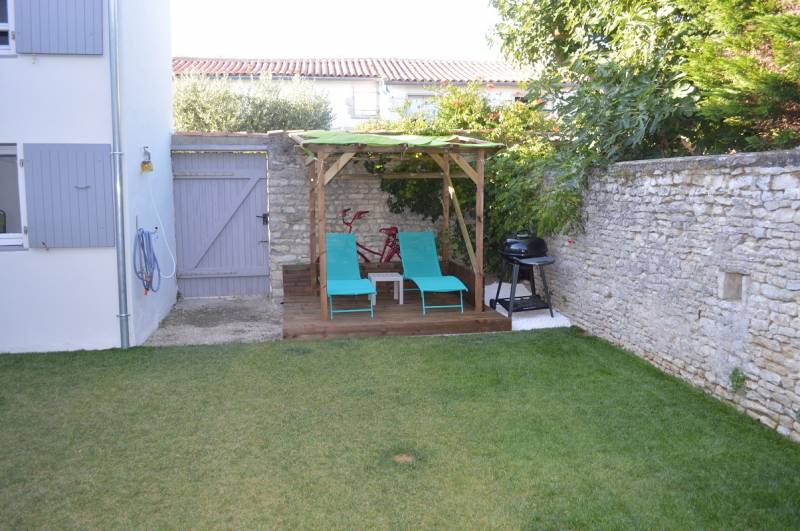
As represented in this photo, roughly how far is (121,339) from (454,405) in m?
3.78

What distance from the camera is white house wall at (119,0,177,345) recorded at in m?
6.96

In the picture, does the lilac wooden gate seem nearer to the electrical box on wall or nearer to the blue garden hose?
the electrical box on wall

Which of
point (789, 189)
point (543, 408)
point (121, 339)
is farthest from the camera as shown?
point (121, 339)

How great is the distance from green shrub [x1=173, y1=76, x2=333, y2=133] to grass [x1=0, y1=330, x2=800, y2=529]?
8245 millimetres

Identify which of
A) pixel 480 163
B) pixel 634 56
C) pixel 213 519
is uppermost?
pixel 634 56

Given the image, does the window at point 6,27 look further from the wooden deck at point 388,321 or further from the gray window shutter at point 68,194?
the wooden deck at point 388,321

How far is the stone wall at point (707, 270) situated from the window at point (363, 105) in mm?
11482

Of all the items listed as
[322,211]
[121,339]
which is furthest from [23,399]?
[322,211]

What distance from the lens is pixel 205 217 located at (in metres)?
9.66

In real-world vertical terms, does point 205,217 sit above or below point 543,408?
above

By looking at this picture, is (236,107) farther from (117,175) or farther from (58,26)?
(117,175)

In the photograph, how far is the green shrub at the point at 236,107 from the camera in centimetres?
1377

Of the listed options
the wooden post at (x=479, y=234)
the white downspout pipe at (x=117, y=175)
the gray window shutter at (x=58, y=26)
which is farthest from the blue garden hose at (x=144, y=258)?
the wooden post at (x=479, y=234)

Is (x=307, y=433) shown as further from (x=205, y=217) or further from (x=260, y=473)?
(x=205, y=217)
